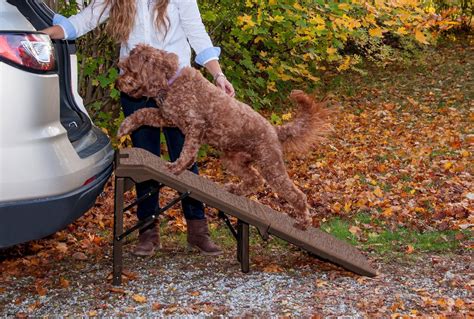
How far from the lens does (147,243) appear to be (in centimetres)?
534

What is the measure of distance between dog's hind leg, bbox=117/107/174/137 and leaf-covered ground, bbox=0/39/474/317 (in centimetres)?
104

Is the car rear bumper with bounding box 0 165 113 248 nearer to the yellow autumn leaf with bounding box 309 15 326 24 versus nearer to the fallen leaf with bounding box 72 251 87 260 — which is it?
the fallen leaf with bounding box 72 251 87 260

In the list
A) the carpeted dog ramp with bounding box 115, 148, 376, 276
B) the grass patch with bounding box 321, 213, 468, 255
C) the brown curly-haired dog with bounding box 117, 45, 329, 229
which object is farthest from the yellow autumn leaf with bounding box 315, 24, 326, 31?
the carpeted dog ramp with bounding box 115, 148, 376, 276

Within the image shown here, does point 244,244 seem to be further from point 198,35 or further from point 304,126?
point 198,35

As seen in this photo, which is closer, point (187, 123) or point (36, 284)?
point (187, 123)

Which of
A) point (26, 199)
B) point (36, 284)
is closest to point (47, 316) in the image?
point (36, 284)

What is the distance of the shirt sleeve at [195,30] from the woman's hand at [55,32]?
0.84m

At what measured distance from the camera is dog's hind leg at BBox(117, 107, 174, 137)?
447 centimetres

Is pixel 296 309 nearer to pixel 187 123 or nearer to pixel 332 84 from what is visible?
pixel 187 123

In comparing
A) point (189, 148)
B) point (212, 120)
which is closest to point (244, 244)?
point (189, 148)

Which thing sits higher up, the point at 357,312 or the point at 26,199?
the point at 26,199

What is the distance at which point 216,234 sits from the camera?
6168mm

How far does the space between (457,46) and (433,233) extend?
39.6 ft

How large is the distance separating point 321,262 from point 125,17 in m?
2.26
